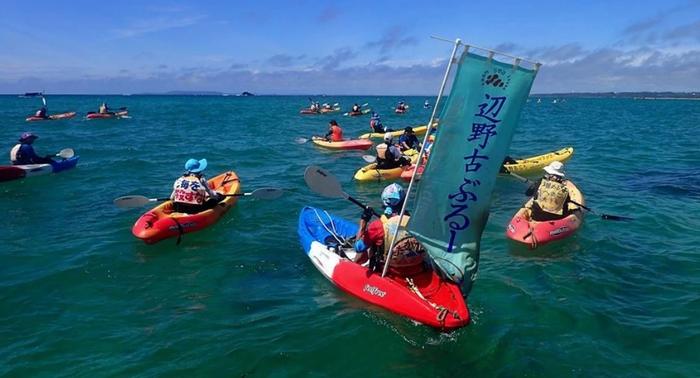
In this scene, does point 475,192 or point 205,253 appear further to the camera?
point 205,253

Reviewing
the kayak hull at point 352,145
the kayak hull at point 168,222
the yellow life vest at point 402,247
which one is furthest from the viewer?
the kayak hull at point 352,145

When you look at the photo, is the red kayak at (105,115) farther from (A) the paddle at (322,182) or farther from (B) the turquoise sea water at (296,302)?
(A) the paddle at (322,182)

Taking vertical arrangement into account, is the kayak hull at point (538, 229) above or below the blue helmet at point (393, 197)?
below

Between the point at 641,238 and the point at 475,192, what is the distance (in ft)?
24.1

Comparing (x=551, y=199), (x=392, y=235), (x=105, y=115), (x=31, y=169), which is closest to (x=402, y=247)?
(x=392, y=235)

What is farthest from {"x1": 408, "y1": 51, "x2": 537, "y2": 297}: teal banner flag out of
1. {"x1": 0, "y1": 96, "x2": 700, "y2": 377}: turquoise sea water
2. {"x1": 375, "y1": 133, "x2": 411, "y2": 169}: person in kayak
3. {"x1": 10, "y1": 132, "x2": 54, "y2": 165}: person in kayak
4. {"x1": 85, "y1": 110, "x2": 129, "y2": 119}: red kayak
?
{"x1": 85, "y1": 110, "x2": 129, "y2": 119}: red kayak

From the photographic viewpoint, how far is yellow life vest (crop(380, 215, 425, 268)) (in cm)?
689

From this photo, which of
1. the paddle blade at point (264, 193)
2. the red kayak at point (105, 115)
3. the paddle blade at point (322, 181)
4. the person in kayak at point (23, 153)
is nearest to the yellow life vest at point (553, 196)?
the paddle blade at point (322, 181)

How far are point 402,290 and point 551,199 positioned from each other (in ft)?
17.5

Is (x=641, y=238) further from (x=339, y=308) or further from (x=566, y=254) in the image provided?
(x=339, y=308)

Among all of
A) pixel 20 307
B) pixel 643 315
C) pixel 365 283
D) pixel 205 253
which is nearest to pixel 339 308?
pixel 365 283

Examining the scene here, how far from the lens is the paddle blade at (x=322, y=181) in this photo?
27.3 feet

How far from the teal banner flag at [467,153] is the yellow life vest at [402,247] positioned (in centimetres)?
82

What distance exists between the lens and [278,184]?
57.3 feet
